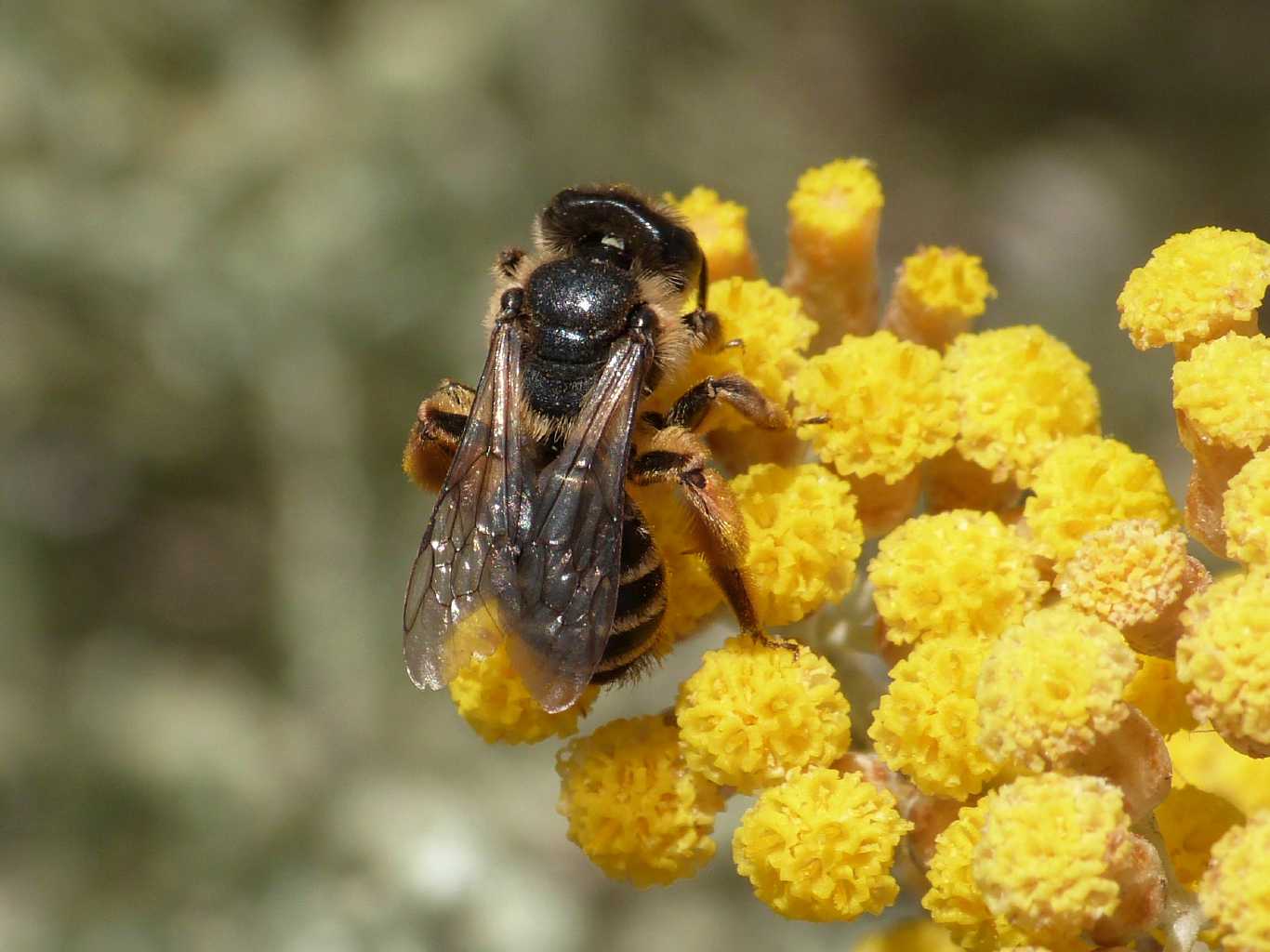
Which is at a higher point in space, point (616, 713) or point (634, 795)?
point (634, 795)

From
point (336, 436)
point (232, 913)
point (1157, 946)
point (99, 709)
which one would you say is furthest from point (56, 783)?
point (1157, 946)

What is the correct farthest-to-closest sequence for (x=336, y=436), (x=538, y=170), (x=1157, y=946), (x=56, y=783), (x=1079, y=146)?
(x=1079, y=146), (x=538, y=170), (x=336, y=436), (x=56, y=783), (x=1157, y=946)

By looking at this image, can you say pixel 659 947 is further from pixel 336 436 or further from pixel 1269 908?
pixel 1269 908

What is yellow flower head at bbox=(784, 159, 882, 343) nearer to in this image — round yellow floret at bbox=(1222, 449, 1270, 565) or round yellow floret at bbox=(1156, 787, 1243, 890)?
round yellow floret at bbox=(1222, 449, 1270, 565)

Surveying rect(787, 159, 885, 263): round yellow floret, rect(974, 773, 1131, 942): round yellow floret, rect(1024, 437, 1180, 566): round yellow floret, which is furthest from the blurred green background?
rect(974, 773, 1131, 942): round yellow floret

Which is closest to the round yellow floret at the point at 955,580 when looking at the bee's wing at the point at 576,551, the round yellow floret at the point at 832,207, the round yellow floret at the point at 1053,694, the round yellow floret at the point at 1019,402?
the round yellow floret at the point at 1019,402

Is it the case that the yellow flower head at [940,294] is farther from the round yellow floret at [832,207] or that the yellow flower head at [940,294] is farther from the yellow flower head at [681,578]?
the yellow flower head at [681,578]
